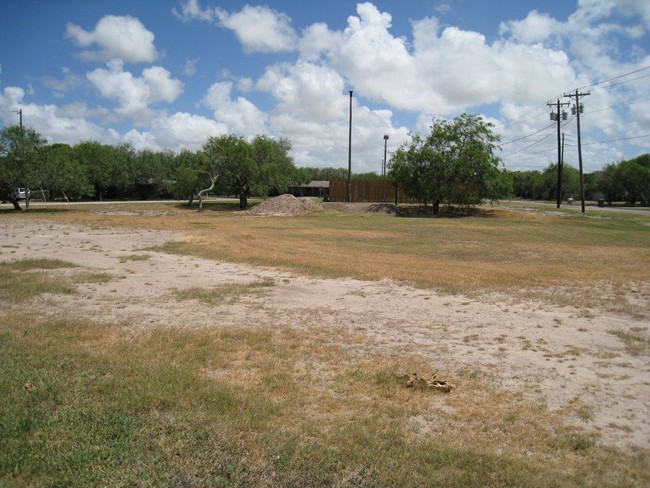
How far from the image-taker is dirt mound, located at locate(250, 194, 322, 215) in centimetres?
4178

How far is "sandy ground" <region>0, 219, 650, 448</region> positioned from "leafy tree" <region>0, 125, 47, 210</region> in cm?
2973

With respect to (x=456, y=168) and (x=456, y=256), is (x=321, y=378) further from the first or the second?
(x=456, y=168)

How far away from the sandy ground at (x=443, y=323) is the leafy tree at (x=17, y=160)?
29.7 m

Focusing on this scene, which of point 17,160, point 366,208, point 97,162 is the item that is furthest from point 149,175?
point 366,208

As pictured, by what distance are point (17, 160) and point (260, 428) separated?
4114 centimetres

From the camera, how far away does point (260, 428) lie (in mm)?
4223

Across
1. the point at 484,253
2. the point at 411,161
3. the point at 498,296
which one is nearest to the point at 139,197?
the point at 411,161

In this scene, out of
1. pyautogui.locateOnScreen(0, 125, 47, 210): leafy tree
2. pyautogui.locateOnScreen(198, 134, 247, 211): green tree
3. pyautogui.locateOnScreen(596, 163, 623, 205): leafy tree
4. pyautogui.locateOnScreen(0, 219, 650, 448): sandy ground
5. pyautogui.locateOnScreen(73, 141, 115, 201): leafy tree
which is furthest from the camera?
pyautogui.locateOnScreen(596, 163, 623, 205): leafy tree

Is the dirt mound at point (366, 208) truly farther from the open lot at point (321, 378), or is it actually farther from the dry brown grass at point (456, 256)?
the open lot at point (321, 378)

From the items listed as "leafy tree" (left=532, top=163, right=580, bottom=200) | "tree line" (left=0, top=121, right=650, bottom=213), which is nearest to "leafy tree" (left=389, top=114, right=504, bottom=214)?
"tree line" (left=0, top=121, right=650, bottom=213)

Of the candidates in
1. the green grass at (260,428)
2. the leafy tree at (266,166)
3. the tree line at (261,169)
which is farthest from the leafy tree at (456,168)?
the green grass at (260,428)

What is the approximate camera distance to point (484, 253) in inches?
698

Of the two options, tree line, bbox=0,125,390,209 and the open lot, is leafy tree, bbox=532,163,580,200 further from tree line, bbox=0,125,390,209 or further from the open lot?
the open lot

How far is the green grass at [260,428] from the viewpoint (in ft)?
11.8
